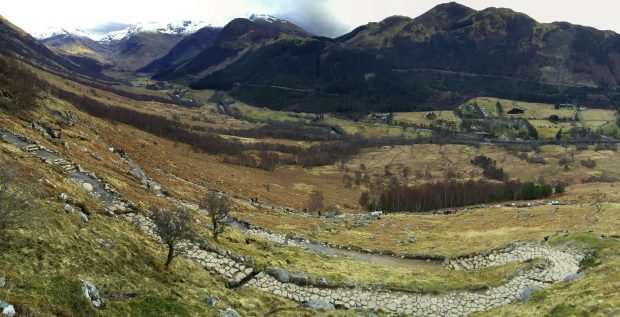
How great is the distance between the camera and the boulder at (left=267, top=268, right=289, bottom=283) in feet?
146

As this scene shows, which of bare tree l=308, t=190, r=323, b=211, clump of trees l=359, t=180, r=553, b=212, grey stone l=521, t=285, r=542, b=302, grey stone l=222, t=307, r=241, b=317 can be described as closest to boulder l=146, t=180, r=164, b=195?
grey stone l=222, t=307, r=241, b=317

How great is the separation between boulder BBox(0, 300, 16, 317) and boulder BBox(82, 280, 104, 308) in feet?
18.0

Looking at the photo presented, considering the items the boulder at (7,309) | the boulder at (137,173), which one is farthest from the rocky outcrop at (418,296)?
the boulder at (137,173)

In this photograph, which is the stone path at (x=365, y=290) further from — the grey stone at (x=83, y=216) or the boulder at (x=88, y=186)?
the grey stone at (x=83, y=216)

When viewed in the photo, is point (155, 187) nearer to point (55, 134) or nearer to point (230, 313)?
point (55, 134)

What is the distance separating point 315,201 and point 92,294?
401 feet

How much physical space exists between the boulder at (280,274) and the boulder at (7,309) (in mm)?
27182

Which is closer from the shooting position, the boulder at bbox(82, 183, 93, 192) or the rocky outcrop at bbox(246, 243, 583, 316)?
the rocky outcrop at bbox(246, 243, 583, 316)

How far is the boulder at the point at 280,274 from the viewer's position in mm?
44438

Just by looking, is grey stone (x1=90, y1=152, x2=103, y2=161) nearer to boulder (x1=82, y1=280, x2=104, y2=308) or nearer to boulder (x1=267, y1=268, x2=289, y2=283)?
boulder (x1=267, y1=268, x2=289, y2=283)

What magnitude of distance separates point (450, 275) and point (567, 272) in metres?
13.2

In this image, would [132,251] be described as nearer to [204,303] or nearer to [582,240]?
[204,303]

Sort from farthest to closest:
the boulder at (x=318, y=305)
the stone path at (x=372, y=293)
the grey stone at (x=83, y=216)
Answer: the stone path at (x=372, y=293) < the boulder at (x=318, y=305) < the grey stone at (x=83, y=216)

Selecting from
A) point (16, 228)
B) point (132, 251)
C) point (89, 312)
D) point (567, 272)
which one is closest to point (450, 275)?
point (567, 272)
